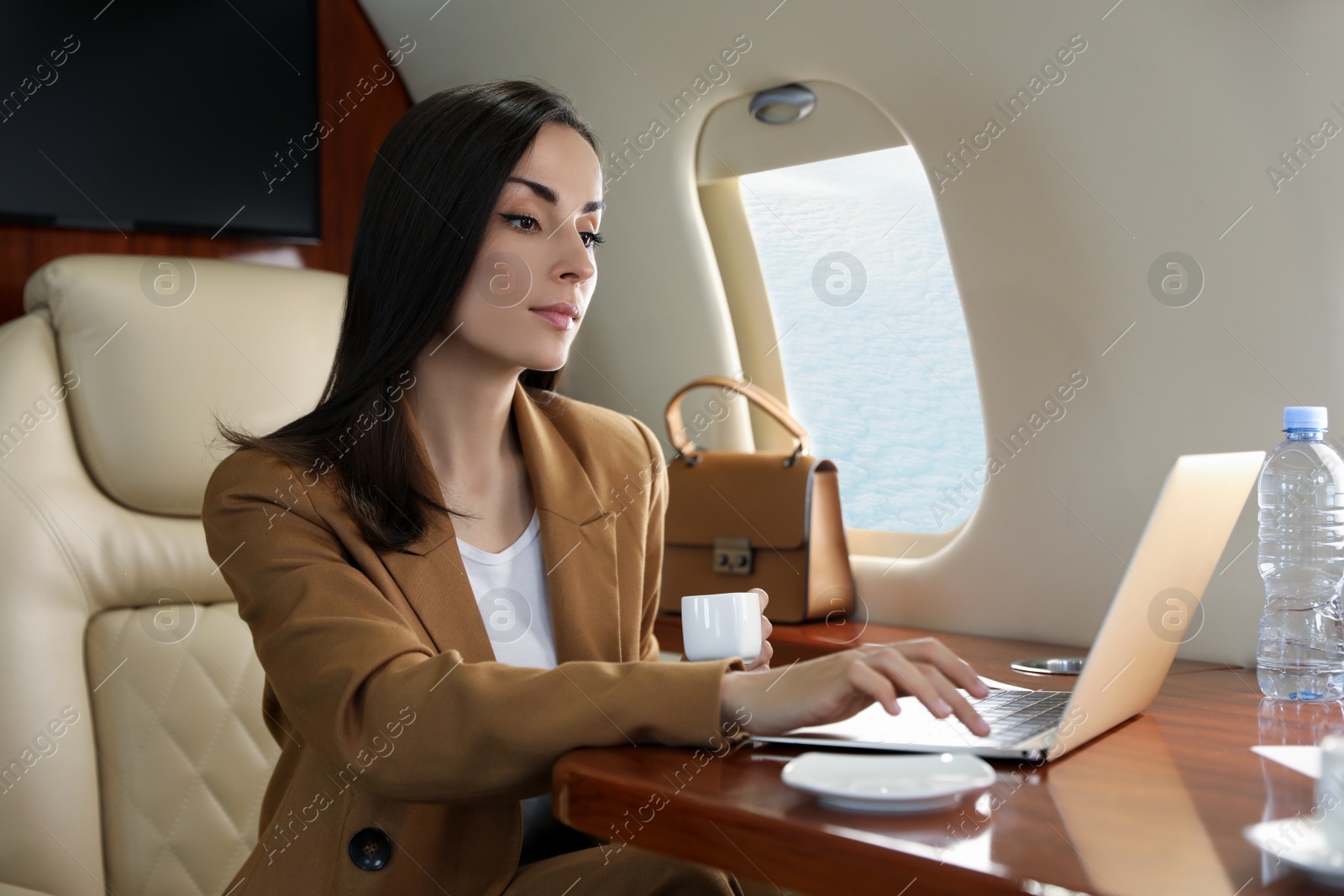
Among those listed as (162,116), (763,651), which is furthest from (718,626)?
(162,116)

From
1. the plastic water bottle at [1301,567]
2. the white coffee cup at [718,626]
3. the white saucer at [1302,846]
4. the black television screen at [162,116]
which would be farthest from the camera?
the black television screen at [162,116]

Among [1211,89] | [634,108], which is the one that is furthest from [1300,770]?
[634,108]

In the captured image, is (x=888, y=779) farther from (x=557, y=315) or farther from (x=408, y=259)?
(x=408, y=259)

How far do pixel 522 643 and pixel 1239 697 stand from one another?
82cm

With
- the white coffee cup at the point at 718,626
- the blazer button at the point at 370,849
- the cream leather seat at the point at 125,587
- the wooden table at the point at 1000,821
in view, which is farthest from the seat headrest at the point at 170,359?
the wooden table at the point at 1000,821

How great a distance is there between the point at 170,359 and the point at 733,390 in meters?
1.04

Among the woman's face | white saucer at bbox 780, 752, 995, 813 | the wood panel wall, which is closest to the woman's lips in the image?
the woman's face

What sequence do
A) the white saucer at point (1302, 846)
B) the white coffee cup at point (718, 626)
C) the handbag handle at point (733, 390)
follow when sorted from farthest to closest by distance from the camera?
the handbag handle at point (733, 390)
the white coffee cup at point (718, 626)
the white saucer at point (1302, 846)

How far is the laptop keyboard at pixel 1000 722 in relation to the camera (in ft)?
2.85

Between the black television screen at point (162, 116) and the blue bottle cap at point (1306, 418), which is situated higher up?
the black television screen at point (162, 116)

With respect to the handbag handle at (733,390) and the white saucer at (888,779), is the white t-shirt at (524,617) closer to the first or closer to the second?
the white saucer at (888,779)

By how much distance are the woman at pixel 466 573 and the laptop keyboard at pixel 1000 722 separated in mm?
77

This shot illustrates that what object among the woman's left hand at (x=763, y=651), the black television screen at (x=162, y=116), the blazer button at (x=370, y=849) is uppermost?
Answer: the black television screen at (x=162, y=116)

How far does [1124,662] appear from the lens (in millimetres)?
925
